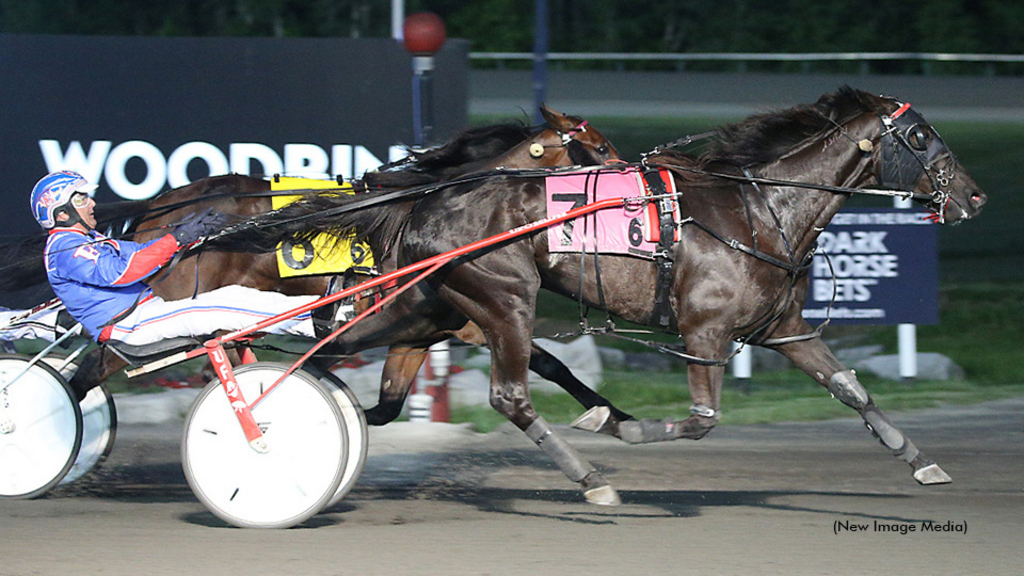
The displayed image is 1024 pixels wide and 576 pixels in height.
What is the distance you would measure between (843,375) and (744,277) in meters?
0.69

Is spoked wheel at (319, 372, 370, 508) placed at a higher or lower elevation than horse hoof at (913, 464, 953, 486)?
higher

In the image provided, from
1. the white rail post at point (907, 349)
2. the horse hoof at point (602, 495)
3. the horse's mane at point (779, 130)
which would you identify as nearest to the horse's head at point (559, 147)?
the horse's mane at point (779, 130)

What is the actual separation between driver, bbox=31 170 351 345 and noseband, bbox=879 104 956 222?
265cm

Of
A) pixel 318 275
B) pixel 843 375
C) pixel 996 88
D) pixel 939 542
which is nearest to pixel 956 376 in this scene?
pixel 843 375

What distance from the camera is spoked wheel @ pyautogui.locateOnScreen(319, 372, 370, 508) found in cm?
534

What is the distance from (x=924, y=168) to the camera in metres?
A: 5.39

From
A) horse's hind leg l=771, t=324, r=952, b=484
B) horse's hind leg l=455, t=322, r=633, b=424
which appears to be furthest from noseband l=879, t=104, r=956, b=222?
horse's hind leg l=455, t=322, r=633, b=424

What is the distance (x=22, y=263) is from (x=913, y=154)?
14.0 feet

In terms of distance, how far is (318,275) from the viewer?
247 inches

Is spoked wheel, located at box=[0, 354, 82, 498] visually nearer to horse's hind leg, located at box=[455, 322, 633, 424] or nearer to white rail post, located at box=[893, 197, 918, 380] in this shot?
horse's hind leg, located at box=[455, 322, 633, 424]

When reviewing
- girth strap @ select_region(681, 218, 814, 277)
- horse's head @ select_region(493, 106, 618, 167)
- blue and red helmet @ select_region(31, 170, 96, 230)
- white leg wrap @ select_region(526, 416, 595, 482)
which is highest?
horse's head @ select_region(493, 106, 618, 167)

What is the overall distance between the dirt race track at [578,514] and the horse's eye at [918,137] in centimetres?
159

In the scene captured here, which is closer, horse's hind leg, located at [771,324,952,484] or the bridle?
horse's hind leg, located at [771,324,952,484]

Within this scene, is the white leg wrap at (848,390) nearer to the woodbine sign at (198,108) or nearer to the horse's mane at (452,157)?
the horse's mane at (452,157)
